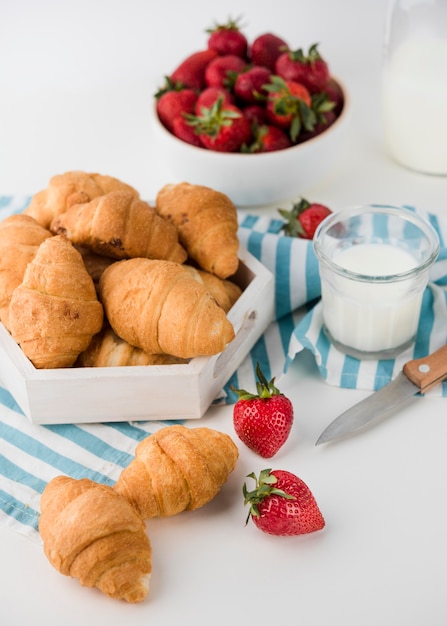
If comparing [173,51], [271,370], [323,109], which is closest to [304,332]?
[271,370]

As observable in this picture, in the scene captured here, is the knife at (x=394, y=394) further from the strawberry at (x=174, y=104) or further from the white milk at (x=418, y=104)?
the strawberry at (x=174, y=104)

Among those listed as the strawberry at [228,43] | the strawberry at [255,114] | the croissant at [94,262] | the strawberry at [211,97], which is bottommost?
the croissant at [94,262]

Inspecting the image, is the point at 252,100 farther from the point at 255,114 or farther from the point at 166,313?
the point at 166,313

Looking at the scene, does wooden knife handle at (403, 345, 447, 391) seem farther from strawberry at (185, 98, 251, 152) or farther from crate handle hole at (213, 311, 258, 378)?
strawberry at (185, 98, 251, 152)

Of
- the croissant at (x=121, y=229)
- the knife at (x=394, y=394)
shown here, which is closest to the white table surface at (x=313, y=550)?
the knife at (x=394, y=394)

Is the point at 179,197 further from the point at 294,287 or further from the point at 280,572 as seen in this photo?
the point at 280,572

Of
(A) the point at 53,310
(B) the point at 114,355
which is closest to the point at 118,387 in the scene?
(B) the point at 114,355
